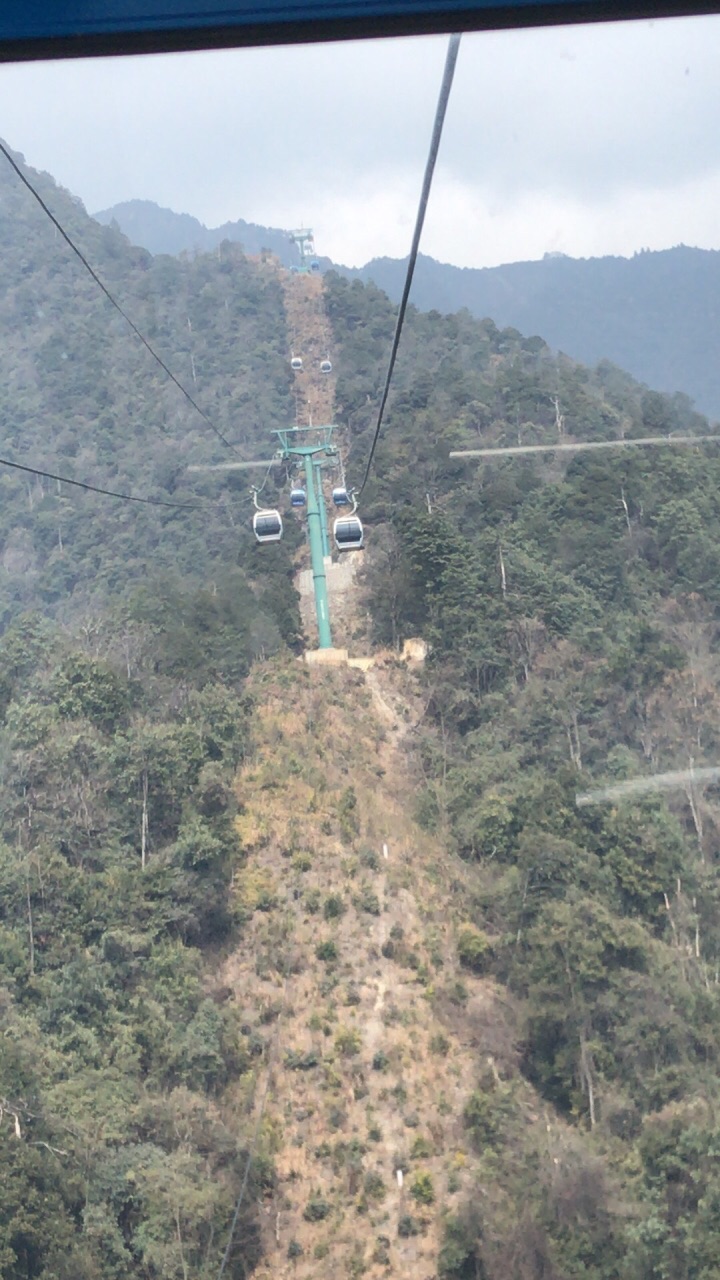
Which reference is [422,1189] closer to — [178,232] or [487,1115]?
[487,1115]

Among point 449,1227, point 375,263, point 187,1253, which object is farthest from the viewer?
point 375,263

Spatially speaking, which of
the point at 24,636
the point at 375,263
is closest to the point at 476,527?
the point at 24,636

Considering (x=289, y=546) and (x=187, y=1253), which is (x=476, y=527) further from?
(x=187, y=1253)

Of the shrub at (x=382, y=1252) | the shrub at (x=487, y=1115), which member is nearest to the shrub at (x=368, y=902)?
the shrub at (x=487, y=1115)

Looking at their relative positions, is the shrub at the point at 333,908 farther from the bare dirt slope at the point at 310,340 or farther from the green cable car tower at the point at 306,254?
the green cable car tower at the point at 306,254

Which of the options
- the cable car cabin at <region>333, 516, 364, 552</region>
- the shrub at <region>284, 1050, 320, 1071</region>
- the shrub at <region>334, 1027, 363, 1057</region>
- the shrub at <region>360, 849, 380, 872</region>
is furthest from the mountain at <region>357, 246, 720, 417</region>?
the shrub at <region>284, 1050, 320, 1071</region>

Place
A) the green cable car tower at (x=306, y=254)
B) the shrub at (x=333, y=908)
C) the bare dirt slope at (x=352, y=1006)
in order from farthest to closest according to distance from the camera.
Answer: the green cable car tower at (x=306, y=254) → the shrub at (x=333, y=908) → the bare dirt slope at (x=352, y=1006)
